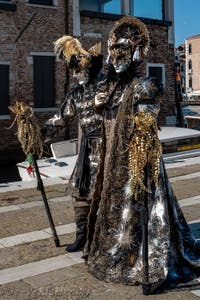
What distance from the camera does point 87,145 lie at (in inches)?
177

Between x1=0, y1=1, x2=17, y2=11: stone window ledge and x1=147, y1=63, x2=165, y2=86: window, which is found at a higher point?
x1=0, y1=1, x2=17, y2=11: stone window ledge

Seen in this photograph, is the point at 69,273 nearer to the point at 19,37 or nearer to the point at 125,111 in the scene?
the point at 125,111

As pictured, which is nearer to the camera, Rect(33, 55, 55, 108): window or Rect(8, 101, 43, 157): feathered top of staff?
Rect(8, 101, 43, 157): feathered top of staff

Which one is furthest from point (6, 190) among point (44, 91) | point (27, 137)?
point (44, 91)

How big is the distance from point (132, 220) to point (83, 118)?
3.93 ft

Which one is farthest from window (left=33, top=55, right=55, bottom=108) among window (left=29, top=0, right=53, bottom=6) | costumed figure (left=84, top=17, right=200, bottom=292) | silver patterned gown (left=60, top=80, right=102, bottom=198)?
costumed figure (left=84, top=17, right=200, bottom=292)

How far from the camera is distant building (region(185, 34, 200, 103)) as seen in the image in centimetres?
7419

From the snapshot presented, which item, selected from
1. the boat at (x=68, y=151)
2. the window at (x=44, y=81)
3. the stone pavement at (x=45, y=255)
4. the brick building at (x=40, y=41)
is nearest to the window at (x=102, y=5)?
the brick building at (x=40, y=41)

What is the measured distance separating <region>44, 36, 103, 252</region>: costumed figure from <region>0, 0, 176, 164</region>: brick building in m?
11.2

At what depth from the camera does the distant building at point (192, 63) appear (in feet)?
243

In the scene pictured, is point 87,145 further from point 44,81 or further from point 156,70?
point 156,70

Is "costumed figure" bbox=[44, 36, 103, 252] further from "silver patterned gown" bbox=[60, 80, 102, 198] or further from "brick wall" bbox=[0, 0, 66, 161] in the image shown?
"brick wall" bbox=[0, 0, 66, 161]

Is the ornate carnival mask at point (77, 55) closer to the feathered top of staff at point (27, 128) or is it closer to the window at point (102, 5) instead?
the feathered top of staff at point (27, 128)

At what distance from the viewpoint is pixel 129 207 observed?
388 cm
